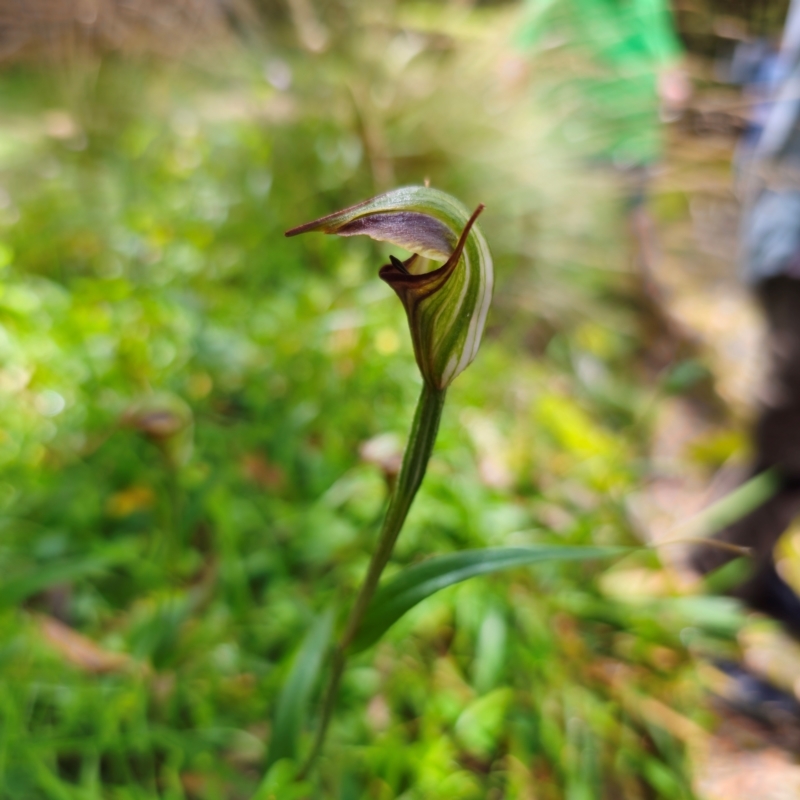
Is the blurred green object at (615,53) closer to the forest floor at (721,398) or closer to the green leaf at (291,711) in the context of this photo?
the forest floor at (721,398)

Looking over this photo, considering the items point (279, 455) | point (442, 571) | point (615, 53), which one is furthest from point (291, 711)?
point (615, 53)

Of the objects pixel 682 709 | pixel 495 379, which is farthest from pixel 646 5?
pixel 682 709

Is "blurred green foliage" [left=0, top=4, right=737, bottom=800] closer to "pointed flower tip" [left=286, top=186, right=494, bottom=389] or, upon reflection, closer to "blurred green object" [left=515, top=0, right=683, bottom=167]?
"blurred green object" [left=515, top=0, right=683, bottom=167]

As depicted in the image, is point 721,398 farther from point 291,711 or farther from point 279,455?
point 291,711

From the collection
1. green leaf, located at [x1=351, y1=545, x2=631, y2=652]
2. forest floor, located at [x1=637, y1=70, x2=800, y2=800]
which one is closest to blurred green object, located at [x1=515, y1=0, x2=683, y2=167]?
forest floor, located at [x1=637, y1=70, x2=800, y2=800]

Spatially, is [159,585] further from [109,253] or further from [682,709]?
[109,253]
